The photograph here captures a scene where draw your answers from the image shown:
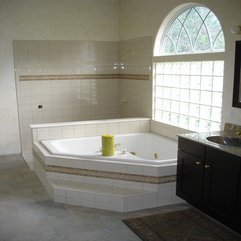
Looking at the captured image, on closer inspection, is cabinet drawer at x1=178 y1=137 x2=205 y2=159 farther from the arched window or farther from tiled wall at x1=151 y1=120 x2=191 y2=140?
tiled wall at x1=151 y1=120 x2=191 y2=140

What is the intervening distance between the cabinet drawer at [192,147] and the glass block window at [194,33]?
1.22 metres

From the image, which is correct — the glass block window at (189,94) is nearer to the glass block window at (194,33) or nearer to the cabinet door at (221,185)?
the glass block window at (194,33)

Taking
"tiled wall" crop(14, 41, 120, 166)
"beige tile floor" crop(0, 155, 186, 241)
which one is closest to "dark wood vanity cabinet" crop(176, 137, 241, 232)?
"beige tile floor" crop(0, 155, 186, 241)

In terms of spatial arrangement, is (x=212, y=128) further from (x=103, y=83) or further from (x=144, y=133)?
(x=103, y=83)

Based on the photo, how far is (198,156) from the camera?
10.9 feet

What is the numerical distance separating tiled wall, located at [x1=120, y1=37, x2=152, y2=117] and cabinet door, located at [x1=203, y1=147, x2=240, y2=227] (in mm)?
2308

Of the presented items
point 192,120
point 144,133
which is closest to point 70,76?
point 144,133

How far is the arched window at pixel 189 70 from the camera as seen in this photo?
13.2ft

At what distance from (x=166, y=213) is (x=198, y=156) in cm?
72

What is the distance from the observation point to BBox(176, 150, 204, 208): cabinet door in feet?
11.0

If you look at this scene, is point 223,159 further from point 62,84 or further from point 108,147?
point 62,84

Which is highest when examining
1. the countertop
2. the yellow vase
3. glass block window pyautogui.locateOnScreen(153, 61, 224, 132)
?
glass block window pyautogui.locateOnScreen(153, 61, 224, 132)

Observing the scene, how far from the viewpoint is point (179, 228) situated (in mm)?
3209

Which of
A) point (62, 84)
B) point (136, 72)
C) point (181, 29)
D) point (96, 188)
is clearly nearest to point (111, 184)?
point (96, 188)
